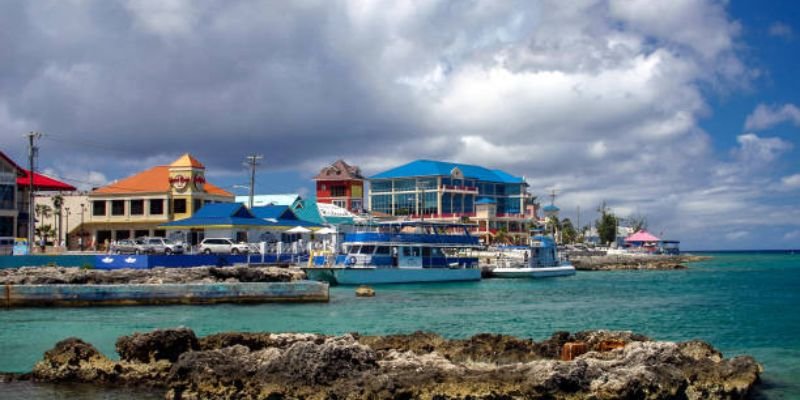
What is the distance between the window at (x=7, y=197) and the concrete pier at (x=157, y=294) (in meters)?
31.0

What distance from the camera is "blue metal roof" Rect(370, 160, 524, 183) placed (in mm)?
113938

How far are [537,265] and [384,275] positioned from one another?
23.8 meters

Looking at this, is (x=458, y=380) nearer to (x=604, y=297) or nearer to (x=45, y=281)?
(x=45, y=281)

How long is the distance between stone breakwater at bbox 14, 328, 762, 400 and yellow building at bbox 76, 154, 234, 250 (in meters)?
55.7

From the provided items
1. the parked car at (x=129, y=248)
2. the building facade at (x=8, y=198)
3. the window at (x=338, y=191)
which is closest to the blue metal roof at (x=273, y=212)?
the parked car at (x=129, y=248)

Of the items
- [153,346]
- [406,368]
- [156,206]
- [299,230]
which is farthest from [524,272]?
[406,368]

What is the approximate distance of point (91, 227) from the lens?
2987 inches

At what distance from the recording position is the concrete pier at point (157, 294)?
35.3 meters

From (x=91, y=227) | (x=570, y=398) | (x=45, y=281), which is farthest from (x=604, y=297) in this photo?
(x=91, y=227)

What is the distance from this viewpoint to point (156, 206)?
73.2m

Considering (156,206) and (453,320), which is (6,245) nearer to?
(156,206)

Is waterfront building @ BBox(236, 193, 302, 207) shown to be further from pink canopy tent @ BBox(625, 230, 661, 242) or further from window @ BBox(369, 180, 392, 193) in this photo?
pink canopy tent @ BBox(625, 230, 661, 242)

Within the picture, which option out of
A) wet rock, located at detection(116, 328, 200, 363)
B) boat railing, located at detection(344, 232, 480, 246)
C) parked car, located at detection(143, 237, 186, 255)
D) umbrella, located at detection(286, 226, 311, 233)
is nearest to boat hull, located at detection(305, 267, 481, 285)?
boat railing, located at detection(344, 232, 480, 246)

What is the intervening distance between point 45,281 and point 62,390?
23.7m
